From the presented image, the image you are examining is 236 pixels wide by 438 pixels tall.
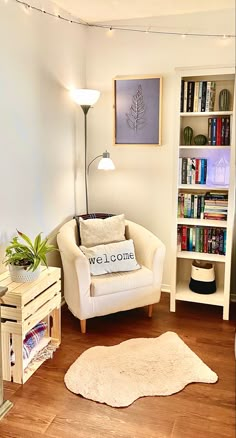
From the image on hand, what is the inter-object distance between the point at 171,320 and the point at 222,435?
4.26 ft

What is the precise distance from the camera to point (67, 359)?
8.96ft

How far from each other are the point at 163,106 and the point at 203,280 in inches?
60.1

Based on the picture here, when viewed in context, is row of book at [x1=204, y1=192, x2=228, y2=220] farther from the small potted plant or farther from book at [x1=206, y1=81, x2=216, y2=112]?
the small potted plant

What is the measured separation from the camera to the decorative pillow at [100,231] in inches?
132

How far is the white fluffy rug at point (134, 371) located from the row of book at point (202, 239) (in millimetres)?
864

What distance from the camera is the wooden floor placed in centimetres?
209

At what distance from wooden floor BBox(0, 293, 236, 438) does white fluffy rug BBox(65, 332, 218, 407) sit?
5 cm

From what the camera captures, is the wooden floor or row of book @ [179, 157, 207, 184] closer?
the wooden floor

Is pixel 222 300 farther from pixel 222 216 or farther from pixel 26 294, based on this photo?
pixel 26 294

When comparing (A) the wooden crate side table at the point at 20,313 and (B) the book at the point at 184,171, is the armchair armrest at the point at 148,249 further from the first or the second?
(A) the wooden crate side table at the point at 20,313

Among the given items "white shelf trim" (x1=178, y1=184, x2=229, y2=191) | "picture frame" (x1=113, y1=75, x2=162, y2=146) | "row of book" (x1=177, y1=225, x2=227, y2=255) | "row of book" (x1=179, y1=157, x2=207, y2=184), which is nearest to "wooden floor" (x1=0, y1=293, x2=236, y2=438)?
"row of book" (x1=177, y1=225, x2=227, y2=255)

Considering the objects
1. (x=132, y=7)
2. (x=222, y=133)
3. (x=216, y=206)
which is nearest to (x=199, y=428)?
(x=216, y=206)

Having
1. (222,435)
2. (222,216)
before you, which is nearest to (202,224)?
(222,216)

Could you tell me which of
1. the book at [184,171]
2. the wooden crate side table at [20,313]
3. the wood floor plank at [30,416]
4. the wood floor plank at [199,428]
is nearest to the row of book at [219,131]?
the book at [184,171]
